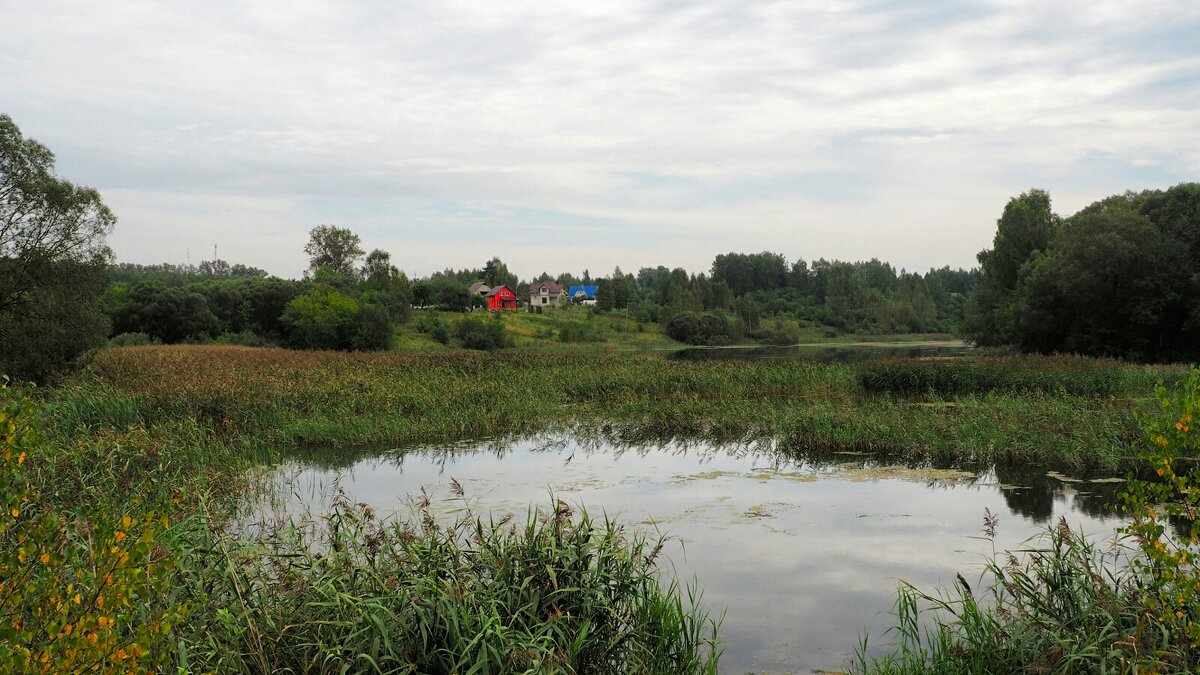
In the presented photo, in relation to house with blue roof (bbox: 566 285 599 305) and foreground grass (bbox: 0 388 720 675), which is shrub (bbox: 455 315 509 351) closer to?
foreground grass (bbox: 0 388 720 675)

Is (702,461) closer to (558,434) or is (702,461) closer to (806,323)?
(558,434)

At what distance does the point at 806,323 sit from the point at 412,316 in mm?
55882

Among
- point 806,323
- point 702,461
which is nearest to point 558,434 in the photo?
point 702,461

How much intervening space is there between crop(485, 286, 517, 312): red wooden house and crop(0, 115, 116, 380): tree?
6863 cm

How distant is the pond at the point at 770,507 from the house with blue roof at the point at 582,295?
101834mm

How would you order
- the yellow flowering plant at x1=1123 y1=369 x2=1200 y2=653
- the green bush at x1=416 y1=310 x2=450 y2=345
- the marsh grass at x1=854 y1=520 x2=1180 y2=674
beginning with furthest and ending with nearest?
the green bush at x1=416 y1=310 x2=450 y2=345 → the marsh grass at x1=854 y1=520 x2=1180 y2=674 → the yellow flowering plant at x1=1123 y1=369 x2=1200 y2=653

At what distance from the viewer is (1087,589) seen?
19.2 feet

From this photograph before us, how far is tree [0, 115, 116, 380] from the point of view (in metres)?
22.1

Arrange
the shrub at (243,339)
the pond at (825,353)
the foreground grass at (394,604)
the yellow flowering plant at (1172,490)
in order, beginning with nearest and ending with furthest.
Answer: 1. the yellow flowering plant at (1172,490)
2. the foreground grass at (394,604)
3. the pond at (825,353)
4. the shrub at (243,339)

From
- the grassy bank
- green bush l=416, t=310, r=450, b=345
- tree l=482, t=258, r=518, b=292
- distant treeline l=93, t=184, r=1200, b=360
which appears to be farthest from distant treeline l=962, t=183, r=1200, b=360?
tree l=482, t=258, r=518, b=292

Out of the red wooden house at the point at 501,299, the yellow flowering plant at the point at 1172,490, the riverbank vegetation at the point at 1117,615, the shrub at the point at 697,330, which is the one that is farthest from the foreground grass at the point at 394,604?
the red wooden house at the point at 501,299

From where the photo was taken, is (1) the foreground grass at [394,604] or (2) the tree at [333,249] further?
(2) the tree at [333,249]

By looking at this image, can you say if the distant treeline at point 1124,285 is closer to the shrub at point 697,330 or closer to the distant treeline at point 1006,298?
the distant treeline at point 1006,298

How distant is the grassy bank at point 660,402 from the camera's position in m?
15.5
